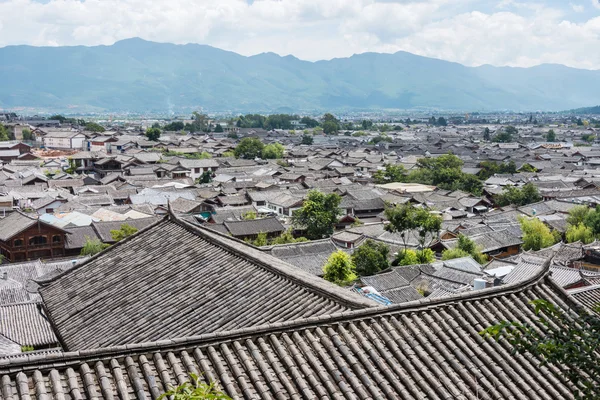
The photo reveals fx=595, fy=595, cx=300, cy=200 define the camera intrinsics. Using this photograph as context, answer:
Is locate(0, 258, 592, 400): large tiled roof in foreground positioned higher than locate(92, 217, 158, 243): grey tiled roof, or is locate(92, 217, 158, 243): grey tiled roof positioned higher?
locate(0, 258, 592, 400): large tiled roof in foreground

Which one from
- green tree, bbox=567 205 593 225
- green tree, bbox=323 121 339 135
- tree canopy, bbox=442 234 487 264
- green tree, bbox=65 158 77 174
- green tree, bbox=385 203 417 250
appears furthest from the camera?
green tree, bbox=323 121 339 135

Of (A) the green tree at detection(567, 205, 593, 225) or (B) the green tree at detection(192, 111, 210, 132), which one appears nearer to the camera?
(A) the green tree at detection(567, 205, 593, 225)

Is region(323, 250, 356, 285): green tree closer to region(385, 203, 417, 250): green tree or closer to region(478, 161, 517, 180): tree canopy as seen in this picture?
region(385, 203, 417, 250): green tree

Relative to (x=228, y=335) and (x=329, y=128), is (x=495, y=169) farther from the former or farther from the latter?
(x=228, y=335)

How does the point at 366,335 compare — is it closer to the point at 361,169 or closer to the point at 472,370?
the point at 472,370

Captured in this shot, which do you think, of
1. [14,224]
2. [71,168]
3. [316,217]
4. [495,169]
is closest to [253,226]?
[316,217]

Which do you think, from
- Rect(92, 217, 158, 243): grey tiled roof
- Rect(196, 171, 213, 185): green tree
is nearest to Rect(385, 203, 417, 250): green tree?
Rect(92, 217, 158, 243): grey tiled roof

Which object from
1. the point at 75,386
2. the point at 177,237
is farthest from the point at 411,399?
the point at 177,237

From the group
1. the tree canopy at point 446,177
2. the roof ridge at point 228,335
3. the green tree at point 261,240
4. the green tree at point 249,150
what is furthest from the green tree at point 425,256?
the green tree at point 249,150
